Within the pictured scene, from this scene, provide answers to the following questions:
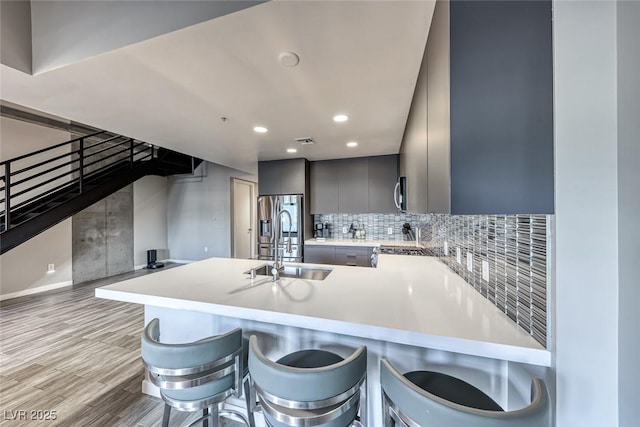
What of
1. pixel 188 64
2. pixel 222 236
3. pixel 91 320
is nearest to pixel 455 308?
pixel 188 64

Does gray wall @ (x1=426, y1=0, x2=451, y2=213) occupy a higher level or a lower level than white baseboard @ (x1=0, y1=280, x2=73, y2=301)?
higher

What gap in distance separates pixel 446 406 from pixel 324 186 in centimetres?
368

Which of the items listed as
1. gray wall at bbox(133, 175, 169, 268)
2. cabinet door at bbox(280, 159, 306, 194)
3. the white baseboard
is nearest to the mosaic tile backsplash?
cabinet door at bbox(280, 159, 306, 194)

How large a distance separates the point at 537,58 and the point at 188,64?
→ 1673 millimetres

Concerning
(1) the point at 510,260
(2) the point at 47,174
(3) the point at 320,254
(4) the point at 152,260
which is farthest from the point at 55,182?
(1) the point at 510,260

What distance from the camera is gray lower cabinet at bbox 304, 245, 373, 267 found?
3.61 metres

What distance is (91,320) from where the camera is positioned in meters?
3.06

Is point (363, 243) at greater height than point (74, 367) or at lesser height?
greater

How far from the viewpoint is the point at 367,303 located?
1.21m

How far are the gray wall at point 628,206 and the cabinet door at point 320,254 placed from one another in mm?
3113

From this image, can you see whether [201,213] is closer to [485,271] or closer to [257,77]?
[257,77]

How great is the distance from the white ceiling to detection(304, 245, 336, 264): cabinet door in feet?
6.07

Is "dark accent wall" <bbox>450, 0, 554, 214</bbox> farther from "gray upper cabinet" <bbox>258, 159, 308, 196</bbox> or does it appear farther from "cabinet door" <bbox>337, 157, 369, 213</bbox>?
"gray upper cabinet" <bbox>258, 159, 308, 196</bbox>

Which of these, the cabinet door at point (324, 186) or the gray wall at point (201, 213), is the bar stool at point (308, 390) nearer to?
the cabinet door at point (324, 186)
